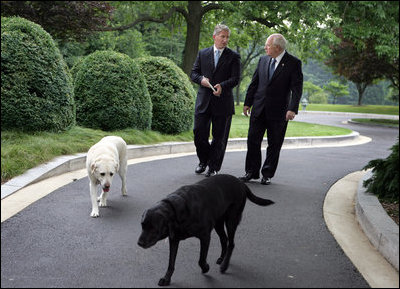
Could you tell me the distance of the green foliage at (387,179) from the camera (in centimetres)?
510

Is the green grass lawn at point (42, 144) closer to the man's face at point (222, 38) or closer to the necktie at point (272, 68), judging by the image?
the man's face at point (222, 38)

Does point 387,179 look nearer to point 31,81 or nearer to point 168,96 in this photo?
point 31,81

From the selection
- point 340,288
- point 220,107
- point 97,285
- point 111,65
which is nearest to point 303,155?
point 220,107

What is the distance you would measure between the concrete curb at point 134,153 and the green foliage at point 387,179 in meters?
4.70

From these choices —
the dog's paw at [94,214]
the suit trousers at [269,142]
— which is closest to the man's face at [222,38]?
the suit trousers at [269,142]

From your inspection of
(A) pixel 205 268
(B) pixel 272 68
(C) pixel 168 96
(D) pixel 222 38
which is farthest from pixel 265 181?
(C) pixel 168 96

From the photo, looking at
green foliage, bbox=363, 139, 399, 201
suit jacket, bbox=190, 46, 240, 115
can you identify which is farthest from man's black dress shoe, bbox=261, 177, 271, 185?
green foliage, bbox=363, 139, 399, 201

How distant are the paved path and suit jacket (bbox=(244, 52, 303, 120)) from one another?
134cm

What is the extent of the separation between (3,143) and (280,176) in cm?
491

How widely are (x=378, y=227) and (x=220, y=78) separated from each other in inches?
154

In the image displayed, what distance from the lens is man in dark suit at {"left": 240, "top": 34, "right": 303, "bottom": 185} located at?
21.7 ft

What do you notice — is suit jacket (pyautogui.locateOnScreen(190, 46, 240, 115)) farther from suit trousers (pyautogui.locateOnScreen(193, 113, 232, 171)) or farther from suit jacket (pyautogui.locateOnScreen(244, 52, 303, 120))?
suit jacket (pyautogui.locateOnScreen(244, 52, 303, 120))

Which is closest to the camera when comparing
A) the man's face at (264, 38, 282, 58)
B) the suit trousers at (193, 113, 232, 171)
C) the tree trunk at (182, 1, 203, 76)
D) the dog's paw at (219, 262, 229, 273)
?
the dog's paw at (219, 262, 229, 273)

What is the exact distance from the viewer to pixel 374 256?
3.81 m
